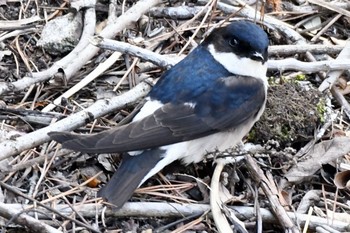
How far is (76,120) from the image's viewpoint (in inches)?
147

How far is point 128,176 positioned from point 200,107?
49cm

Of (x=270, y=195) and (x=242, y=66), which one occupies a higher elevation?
(x=242, y=66)

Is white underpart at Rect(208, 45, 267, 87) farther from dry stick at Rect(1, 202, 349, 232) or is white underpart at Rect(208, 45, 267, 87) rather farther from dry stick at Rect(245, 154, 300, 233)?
dry stick at Rect(1, 202, 349, 232)

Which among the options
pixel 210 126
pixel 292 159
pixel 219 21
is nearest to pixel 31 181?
pixel 210 126

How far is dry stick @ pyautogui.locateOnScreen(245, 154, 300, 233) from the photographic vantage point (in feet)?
11.0

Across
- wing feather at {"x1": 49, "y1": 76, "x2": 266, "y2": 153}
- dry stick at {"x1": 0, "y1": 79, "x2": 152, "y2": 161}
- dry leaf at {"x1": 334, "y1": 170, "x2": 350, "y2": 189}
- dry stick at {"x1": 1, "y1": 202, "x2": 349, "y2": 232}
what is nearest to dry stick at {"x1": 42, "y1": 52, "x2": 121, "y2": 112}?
dry stick at {"x1": 0, "y1": 79, "x2": 152, "y2": 161}

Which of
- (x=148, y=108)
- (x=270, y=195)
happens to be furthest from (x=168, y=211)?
(x=148, y=108)

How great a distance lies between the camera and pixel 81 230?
3.31 metres

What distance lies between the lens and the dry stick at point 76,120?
11.6ft

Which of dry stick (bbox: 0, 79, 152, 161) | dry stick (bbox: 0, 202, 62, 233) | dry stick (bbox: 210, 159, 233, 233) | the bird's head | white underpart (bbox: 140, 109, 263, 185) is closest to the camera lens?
dry stick (bbox: 0, 202, 62, 233)

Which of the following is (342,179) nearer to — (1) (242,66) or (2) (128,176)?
(1) (242,66)

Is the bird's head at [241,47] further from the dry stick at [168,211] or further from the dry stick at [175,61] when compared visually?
the dry stick at [168,211]

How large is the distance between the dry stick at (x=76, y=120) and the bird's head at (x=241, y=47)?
1.23 feet

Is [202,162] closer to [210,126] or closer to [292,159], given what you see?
[210,126]
